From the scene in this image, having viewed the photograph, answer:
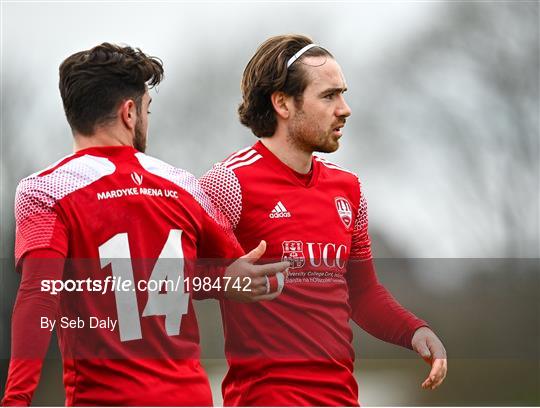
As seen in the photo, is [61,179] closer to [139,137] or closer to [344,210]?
[139,137]

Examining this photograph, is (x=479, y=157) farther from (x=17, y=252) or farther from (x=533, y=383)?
(x=17, y=252)

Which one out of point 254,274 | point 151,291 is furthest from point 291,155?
point 151,291

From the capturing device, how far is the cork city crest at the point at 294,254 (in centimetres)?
488

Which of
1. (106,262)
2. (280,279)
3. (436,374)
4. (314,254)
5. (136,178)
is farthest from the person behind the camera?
(314,254)

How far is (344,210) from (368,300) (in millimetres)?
529

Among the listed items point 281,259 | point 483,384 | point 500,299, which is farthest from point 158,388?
point 500,299

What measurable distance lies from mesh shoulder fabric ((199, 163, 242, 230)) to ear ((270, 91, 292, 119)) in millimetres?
506

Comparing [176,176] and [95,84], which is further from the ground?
[95,84]

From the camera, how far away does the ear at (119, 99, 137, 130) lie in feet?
13.7

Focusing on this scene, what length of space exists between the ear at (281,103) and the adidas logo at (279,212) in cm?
53

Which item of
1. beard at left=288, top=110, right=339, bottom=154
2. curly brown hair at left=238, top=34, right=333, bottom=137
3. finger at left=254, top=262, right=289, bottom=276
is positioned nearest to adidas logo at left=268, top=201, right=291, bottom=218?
beard at left=288, top=110, right=339, bottom=154

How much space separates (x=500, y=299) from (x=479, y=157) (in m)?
2.82

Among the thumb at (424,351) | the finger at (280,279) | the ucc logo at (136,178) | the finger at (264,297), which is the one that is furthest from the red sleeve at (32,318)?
the thumb at (424,351)

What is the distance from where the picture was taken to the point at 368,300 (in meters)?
5.37
